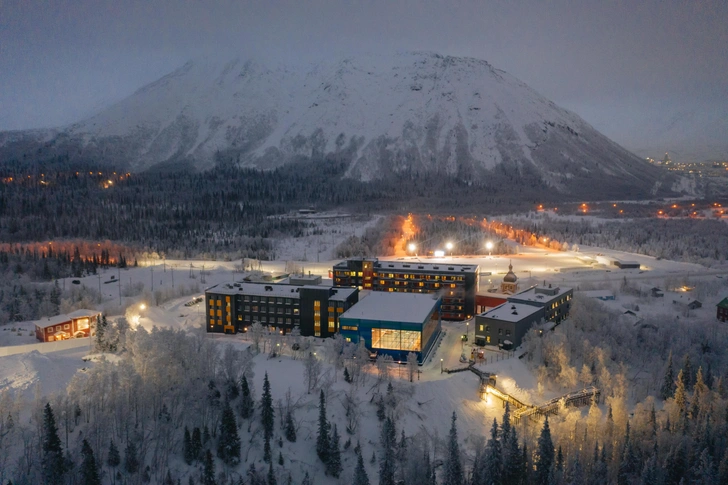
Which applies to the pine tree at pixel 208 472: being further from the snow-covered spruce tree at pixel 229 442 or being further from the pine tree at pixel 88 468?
the pine tree at pixel 88 468

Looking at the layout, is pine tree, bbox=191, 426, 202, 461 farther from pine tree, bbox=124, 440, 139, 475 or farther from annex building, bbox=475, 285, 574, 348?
annex building, bbox=475, 285, 574, 348

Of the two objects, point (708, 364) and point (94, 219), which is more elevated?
point (94, 219)

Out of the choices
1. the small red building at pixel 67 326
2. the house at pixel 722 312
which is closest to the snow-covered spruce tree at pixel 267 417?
the small red building at pixel 67 326

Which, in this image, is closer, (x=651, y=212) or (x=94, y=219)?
(x=94, y=219)

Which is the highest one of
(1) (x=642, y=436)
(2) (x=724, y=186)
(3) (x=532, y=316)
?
(2) (x=724, y=186)

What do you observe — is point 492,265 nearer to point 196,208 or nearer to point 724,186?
point 196,208

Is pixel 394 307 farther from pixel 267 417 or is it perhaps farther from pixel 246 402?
pixel 267 417

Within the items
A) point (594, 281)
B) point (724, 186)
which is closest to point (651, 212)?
point (724, 186)
